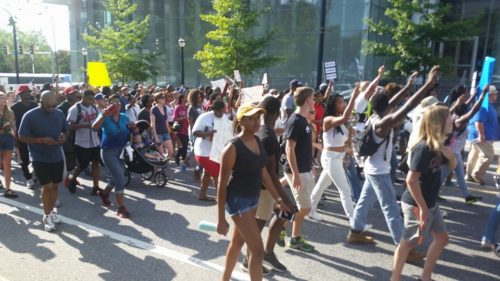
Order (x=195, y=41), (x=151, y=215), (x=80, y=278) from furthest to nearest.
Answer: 1. (x=195, y=41)
2. (x=151, y=215)
3. (x=80, y=278)

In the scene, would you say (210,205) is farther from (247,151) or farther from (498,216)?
(498,216)

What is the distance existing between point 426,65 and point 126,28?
59.9ft

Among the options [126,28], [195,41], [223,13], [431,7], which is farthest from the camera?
[195,41]

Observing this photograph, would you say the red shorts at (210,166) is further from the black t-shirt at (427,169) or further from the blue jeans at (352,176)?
the black t-shirt at (427,169)

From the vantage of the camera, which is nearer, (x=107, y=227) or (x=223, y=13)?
(x=107, y=227)

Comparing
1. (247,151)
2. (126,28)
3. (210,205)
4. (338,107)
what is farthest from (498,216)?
(126,28)

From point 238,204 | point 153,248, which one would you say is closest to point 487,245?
point 238,204

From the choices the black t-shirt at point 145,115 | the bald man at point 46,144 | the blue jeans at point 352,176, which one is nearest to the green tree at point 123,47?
the black t-shirt at point 145,115

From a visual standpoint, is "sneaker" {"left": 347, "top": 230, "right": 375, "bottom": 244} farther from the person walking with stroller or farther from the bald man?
the bald man

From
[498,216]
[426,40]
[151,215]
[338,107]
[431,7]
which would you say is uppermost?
[431,7]

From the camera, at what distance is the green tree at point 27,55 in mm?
78188

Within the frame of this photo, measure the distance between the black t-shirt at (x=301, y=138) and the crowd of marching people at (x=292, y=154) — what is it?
0.04ft

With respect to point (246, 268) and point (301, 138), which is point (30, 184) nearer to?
point (246, 268)

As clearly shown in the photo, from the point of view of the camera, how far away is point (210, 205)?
6914mm
